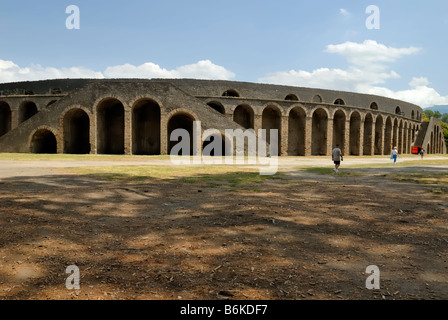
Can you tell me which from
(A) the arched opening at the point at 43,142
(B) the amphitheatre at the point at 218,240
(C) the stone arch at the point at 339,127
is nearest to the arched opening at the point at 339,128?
(C) the stone arch at the point at 339,127

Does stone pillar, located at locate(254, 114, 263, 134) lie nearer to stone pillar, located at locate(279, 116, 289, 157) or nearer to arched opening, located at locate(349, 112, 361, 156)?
stone pillar, located at locate(279, 116, 289, 157)

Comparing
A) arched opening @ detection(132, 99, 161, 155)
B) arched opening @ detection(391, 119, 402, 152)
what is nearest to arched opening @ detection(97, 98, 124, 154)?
arched opening @ detection(132, 99, 161, 155)

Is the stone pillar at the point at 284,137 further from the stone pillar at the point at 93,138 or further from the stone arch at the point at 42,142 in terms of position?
the stone arch at the point at 42,142

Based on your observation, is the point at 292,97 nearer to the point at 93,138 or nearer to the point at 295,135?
the point at 295,135

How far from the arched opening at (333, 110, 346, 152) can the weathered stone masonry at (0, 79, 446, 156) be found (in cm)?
12

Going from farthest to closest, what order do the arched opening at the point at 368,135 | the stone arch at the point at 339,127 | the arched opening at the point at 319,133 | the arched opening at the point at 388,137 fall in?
the arched opening at the point at 388,137 < the arched opening at the point at 368,135 < the stone arch at the point at 339,127 < the arched opening at the point at 319,133

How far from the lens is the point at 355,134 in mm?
36406

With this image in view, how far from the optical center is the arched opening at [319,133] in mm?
33844

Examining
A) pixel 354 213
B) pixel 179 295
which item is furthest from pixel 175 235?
pixel 354 213

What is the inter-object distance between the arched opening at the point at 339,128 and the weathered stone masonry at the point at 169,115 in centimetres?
12

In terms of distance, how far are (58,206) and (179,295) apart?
154 inches

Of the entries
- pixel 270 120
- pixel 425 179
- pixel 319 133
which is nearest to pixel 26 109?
pixel 270 120
